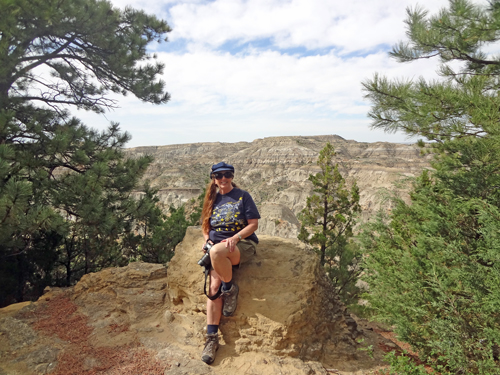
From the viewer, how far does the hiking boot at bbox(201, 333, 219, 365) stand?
328cm

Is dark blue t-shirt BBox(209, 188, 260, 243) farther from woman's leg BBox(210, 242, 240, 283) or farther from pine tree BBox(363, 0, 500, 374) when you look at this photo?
pine tree BBox(363, 0, 500, 374)

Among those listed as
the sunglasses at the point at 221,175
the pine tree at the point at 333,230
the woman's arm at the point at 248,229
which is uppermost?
the sunglasses at the point at 221,175

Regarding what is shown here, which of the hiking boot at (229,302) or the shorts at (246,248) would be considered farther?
the shorts at (246,248)

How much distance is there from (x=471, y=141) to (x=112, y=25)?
7966 millimetres

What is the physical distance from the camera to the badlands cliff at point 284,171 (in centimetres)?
5119

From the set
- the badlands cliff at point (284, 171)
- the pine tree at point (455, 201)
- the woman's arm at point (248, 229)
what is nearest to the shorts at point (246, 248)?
the woman's arm at point (248, 229)

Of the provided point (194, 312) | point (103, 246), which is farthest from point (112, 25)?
point (194, 312)

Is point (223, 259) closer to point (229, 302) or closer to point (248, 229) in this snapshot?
point (248, 229)

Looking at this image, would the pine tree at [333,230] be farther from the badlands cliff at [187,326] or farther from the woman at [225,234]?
the woman at [225,234]

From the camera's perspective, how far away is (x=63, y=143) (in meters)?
5.71

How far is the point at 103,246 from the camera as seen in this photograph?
287 inches

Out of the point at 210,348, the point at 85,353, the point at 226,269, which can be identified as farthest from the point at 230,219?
the point at 85,353

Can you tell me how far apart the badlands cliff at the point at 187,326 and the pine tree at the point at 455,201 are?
111 cm

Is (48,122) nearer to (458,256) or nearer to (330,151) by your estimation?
(458,256)
